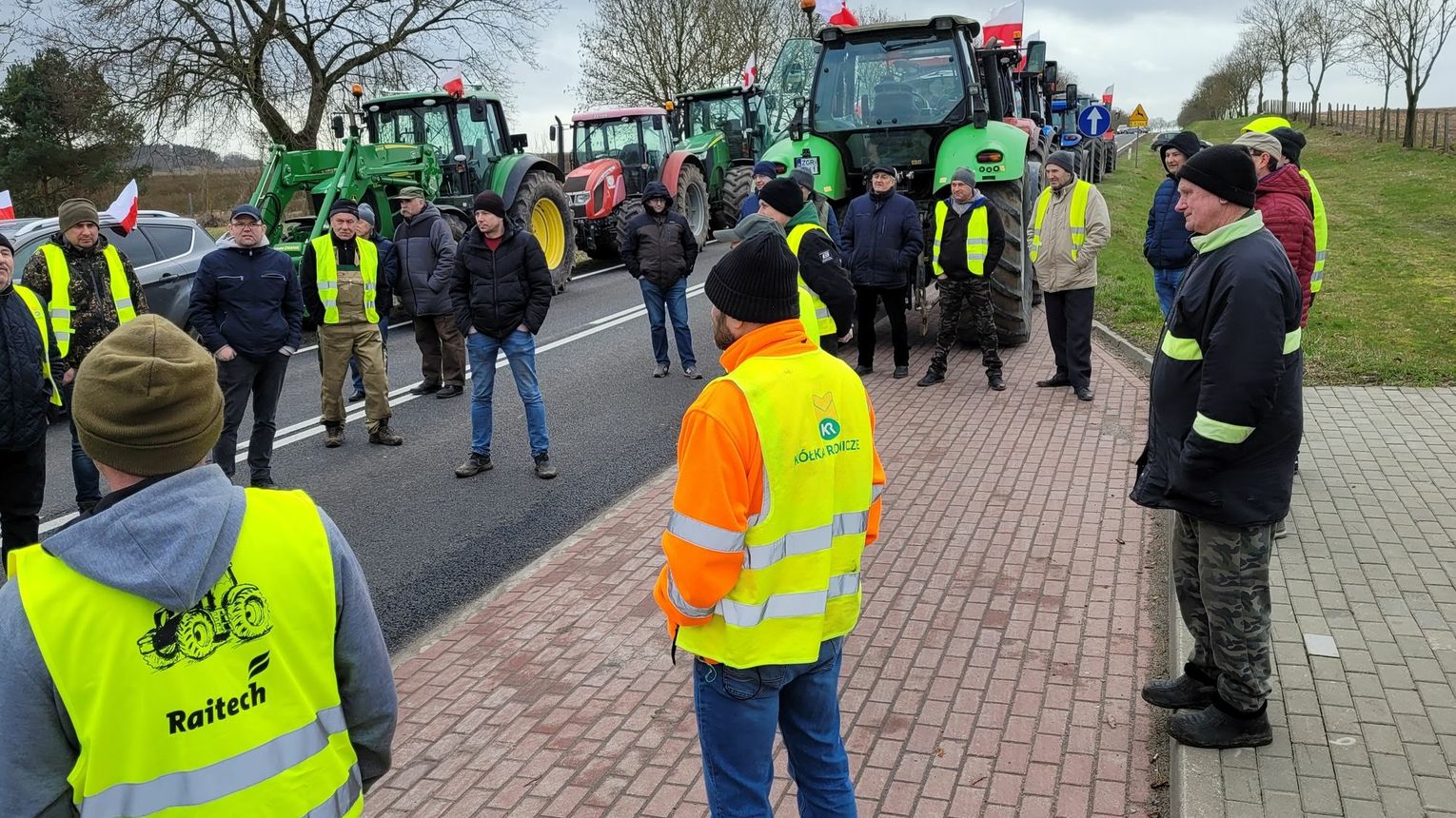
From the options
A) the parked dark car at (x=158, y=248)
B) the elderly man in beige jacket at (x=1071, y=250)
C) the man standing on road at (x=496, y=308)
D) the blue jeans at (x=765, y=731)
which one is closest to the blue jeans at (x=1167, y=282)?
the elderly man in beige jacket at (x=1071, y=250)

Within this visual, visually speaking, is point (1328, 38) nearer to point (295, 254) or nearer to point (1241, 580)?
point (295, 254)

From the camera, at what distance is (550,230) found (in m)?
16.1

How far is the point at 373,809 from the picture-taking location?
11.4 feet

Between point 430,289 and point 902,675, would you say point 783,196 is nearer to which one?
point 902,675

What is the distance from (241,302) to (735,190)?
13.7 m

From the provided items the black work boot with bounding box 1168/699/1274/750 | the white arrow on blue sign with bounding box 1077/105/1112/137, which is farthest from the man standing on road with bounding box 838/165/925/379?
the white arrow on blue sign with bounding box 1077/105/1112/137

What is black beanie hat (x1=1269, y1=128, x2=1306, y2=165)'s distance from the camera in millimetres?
6216

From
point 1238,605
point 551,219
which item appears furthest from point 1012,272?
point 551,219

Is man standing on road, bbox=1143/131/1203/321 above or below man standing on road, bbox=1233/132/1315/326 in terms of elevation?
below

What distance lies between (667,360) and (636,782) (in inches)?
260

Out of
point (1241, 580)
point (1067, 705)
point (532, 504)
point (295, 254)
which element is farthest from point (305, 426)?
point (1241, 580)

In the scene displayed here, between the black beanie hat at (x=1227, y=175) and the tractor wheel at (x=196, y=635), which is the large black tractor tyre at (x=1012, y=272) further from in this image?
the tractor wheel at (x=196, y=635)

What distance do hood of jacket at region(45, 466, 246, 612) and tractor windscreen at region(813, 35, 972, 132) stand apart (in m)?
9.25

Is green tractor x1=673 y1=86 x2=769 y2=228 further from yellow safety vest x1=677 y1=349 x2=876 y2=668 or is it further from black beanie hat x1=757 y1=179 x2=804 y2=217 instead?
yellow safety vest x1=677 y1=349 x2=876 y2=668
